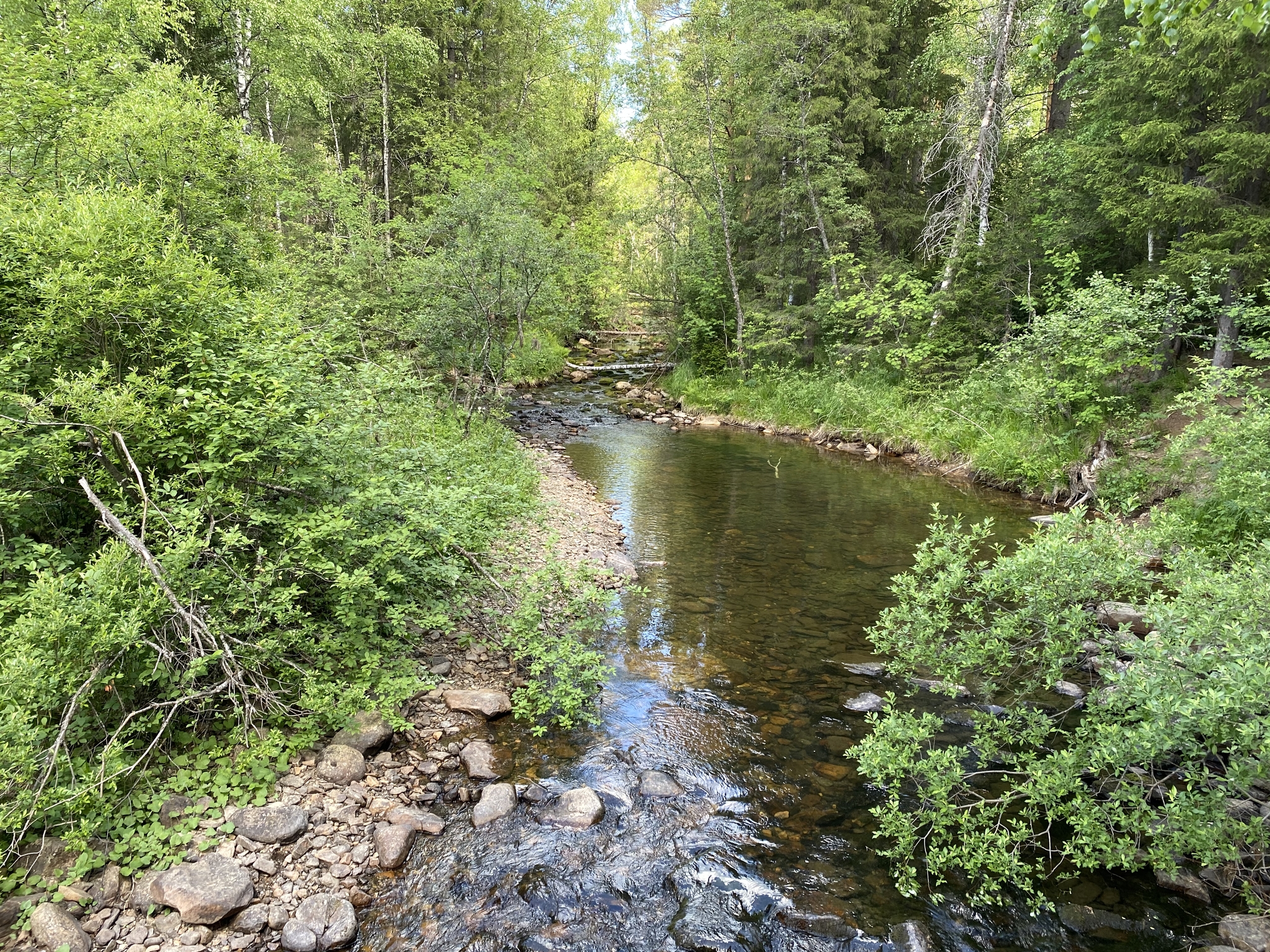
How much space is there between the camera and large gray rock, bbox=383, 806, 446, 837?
425 centimetres

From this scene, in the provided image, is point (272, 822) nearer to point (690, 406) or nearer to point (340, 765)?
point (340, 765)

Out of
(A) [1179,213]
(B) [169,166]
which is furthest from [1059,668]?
(A) [1179,213]

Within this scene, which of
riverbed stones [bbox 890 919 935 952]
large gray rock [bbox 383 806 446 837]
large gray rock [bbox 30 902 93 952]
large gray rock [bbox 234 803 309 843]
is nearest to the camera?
large gray rock [bbox 30 902 93 952]

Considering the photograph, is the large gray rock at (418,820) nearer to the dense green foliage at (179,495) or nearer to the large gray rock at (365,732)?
the large gray rock at (365,732)

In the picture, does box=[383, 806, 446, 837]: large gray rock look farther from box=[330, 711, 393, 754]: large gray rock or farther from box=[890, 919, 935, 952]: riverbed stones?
box=[890, 919, 935, 952]: riverbed stones

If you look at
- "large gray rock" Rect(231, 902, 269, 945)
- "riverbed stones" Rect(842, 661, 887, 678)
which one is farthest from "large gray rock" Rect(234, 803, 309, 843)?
"riverbed stones" Rect(842, 661, 887, 678)

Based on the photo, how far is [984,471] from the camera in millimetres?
13875

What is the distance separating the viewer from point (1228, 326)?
1060 centimetres

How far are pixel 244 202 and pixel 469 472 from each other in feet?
16.8

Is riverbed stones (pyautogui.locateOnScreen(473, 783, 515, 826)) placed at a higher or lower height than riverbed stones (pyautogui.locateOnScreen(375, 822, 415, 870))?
lower

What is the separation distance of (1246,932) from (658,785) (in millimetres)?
3599

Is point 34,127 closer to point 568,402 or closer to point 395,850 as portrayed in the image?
point 395,850

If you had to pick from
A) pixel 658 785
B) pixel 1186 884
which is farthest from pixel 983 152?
pixel 658 785

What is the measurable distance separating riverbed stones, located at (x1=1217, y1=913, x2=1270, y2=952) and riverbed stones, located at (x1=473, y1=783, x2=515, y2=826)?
4480mm
